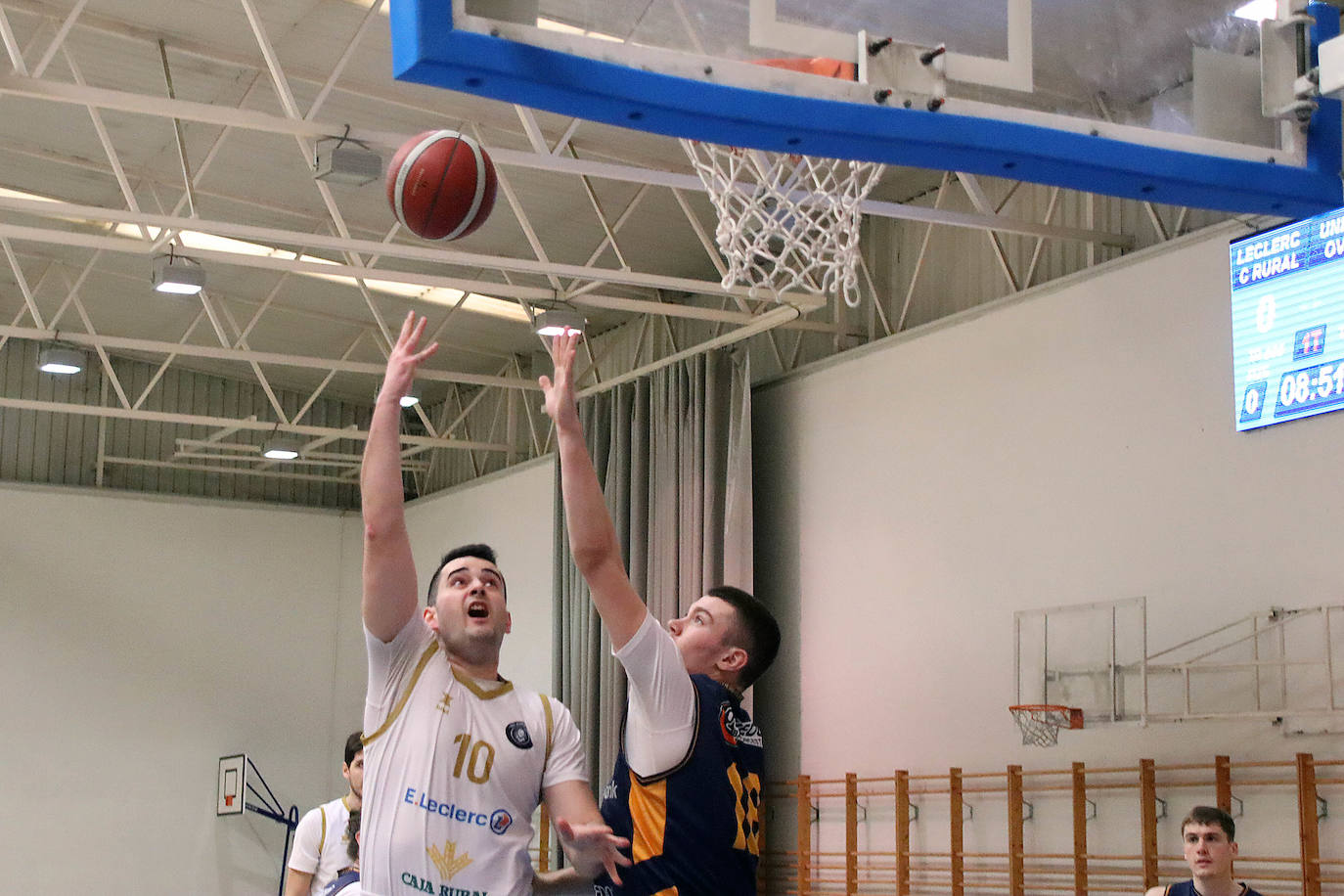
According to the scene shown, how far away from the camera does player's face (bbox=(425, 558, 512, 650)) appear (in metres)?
3.88

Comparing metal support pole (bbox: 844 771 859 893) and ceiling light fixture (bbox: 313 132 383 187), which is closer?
ceiling light fixture (bbox: 313 132 383 187)

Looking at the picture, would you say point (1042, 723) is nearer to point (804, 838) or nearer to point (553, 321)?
point (804, 838)

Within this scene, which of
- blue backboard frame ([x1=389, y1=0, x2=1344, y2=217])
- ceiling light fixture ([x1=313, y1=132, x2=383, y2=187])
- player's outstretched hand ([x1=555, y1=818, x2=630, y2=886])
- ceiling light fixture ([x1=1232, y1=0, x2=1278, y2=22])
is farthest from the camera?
ceiling light fixture ([x1=313, y1=132, x2=383, y2=187])

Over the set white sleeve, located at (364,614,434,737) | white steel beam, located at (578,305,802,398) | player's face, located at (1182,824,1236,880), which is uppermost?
white steel beam, located at (578,305,802,398)

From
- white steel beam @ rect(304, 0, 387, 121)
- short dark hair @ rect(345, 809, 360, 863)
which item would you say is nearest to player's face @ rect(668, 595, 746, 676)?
short dark hair @ rect(345, 809, 360, 863)

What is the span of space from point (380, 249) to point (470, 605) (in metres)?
8.07

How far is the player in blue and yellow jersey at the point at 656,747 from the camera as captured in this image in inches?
146

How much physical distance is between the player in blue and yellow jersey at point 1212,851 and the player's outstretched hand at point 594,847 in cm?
486

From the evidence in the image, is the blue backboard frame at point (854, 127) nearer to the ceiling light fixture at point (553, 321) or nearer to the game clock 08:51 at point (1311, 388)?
the game clock 08:51 at point (1311, 388)

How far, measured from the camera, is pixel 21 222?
15.9m

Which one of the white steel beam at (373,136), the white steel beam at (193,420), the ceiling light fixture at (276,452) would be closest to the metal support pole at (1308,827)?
the white steel beam at (373,136)

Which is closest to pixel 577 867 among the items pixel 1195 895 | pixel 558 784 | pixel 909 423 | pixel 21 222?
pixel 558 784

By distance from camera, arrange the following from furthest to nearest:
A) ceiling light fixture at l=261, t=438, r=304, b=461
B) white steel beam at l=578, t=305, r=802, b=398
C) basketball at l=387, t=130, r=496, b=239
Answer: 1. ceiling light fixture at l=261, t=438, r=304, b=461
2. white steel beam at l=578, t=305, r=802, b=398
3. basketball at l=387, t=130, r=496, b=239

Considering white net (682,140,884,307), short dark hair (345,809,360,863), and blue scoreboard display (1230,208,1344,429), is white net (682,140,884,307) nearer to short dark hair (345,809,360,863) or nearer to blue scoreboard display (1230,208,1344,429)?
short dark hair (345,809,360,863)
